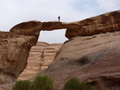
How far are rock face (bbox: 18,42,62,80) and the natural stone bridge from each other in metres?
13.7

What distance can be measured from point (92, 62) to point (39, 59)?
2395 cm

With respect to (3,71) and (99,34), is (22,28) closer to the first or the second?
(3,71)

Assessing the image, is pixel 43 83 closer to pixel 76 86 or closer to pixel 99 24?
pixel 76 86

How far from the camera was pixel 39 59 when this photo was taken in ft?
116

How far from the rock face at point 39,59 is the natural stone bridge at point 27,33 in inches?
540

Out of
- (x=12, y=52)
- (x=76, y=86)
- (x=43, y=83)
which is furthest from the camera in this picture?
(x=12, y=52)

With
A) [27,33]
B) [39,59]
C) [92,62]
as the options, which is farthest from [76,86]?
[39,59]

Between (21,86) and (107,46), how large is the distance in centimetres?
560

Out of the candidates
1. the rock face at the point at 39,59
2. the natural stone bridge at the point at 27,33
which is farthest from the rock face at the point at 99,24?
the rock face at the point at 39,59

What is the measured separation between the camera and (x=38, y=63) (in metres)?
34.3

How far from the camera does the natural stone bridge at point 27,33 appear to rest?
16.2m

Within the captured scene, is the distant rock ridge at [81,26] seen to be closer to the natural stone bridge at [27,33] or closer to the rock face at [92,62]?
the natural stone bridge at [27,33]

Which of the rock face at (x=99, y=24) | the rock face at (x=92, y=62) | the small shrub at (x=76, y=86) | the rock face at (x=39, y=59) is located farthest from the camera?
the rock face at (x=39, y=59)

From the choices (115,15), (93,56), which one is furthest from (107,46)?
(115,15)
